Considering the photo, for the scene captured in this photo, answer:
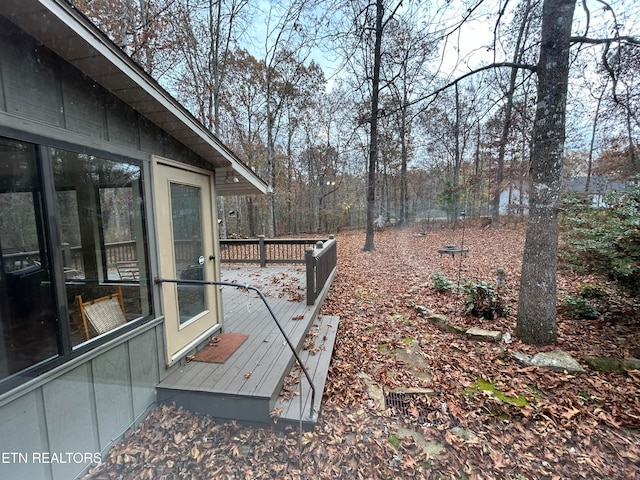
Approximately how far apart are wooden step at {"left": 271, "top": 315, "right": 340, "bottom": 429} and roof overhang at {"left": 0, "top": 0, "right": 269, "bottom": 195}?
8.96ft

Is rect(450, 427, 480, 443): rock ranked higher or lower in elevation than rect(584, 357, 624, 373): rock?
lower

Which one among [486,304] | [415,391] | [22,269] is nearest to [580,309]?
[486,304]

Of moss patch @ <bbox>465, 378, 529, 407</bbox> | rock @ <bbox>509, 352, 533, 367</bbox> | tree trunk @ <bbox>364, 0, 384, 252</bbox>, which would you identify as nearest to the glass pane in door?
moss patch @ <bbox>465, 378, 529, 407</bbox>

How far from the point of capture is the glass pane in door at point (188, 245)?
9.62 feet

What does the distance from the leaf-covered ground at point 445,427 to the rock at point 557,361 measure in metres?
0.08

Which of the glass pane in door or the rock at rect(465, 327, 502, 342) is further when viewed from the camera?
the rock at rect(465, 327, 502, 342)

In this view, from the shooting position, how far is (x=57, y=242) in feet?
5.98

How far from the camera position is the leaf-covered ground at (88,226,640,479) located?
2.05 m

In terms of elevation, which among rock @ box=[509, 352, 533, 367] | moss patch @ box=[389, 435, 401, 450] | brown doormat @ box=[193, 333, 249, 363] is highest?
brown doormat @ box=[193, 333, 249, 363]

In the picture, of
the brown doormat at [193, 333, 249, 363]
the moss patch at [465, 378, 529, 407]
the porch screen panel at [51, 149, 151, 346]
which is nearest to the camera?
the porch screen panel at [51, 149, 151, 346]

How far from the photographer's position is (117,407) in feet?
7.21

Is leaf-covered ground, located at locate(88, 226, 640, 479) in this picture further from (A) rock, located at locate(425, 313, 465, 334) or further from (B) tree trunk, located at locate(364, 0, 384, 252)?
(B) tree trunk, located at locate(364, 0, 384, 252)

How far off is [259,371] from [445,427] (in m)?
1.80

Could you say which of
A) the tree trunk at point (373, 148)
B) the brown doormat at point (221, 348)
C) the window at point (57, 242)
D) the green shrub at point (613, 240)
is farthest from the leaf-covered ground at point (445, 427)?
the tree trunk at point (373, 148)
